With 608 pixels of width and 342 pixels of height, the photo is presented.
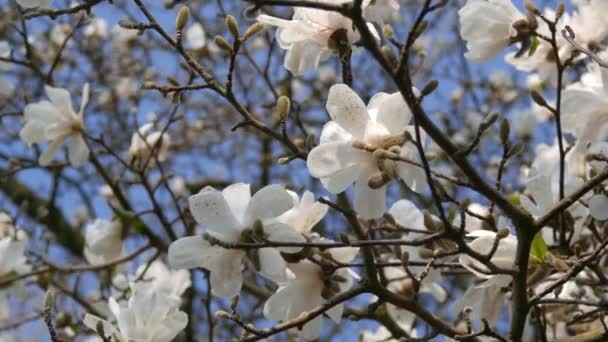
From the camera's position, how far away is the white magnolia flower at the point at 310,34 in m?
1.48

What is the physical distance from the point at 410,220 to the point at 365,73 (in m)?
3.13

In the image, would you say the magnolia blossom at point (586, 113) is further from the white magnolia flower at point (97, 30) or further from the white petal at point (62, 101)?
the white magnolia flower at point (97, 30)

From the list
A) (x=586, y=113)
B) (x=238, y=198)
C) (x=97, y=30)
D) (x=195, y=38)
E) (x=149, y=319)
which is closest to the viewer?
(x=238, y=198)

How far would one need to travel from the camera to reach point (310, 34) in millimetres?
1514

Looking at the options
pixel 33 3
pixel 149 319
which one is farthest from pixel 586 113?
pixel 33 3

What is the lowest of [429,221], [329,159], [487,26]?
[429,221]

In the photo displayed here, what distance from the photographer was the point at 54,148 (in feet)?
7.36

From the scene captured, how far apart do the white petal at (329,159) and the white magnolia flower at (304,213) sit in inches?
6.2

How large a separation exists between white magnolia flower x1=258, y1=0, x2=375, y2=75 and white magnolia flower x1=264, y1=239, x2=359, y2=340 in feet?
1.26

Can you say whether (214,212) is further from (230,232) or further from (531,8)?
(531,8)

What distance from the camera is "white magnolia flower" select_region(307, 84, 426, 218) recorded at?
4.32 ft

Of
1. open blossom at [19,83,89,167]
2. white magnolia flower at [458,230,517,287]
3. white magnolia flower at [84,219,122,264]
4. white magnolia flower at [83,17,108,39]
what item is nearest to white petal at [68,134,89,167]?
open blossom at [19,83,89,167]

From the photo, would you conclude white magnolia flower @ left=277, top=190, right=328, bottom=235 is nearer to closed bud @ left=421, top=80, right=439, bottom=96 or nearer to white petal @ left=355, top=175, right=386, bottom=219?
white petal @ left=355, top=175, right=386, bottom=219

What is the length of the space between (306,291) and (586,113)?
62 cm
